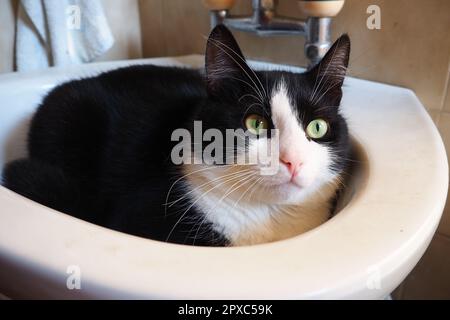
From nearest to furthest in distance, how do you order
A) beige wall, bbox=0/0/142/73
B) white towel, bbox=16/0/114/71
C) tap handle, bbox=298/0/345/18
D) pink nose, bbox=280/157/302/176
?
pink nose, bbox=280/157/302/176 < tap handle, bbox=298/0/345/18 < white towel, bbox=16/0/114/71 < beige wall, bbox=0/0/142/73

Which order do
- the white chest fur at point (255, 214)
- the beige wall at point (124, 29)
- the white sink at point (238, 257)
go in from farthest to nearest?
the beige wall at point (124, 29), the white chest fur at point (255, 214), the white sink at point (238, 257)

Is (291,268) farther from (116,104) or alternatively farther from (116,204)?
(116,104)

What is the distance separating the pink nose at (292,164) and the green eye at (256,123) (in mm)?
75

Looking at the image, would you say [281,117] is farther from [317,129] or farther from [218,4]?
[218,4]

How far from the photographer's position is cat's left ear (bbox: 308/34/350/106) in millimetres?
624

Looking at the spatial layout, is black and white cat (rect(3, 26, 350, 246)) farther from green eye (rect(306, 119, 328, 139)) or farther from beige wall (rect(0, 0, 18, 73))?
beige wall (rect(0, 0, 18, 73))

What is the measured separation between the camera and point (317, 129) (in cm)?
60

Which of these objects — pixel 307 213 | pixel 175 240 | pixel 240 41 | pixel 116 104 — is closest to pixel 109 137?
pixel 116 104

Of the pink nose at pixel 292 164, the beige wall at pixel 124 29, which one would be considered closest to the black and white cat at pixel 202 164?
the pink nose at pixel 292 164

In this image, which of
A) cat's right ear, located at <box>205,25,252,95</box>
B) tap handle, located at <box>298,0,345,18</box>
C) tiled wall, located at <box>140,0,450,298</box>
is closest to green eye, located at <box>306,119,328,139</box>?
cat's right ear, located at <box>205,25,252,95</box>

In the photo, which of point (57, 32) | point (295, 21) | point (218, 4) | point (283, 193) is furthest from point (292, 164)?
point (57, 32)

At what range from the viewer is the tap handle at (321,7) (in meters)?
0.73

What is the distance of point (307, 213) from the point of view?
64cm

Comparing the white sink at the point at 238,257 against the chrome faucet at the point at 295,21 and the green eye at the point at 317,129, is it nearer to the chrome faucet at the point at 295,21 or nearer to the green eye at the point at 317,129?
the green eye at the point at 317,129
